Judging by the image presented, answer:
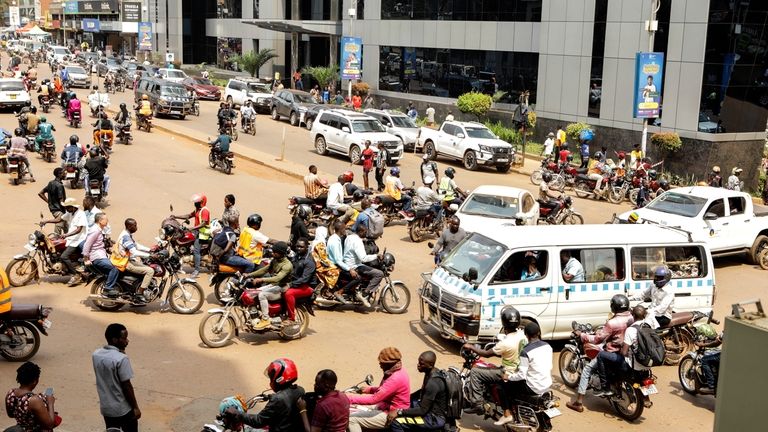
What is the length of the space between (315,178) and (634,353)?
37.9 ft

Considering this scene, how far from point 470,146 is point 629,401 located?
22047 mm

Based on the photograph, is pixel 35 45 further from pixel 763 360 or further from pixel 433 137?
pixel 763 360

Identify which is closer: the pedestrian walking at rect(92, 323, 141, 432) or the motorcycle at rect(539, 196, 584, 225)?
the pedestrian walking at rect(92, 323, 141, 432)

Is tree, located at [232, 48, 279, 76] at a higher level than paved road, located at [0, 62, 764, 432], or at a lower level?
higher

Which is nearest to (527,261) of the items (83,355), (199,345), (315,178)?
(199,345)

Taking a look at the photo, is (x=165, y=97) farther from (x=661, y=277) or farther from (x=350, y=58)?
(x=661, y=277)

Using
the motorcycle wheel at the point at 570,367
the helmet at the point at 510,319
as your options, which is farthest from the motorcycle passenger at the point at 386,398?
the motorcycle wheel at the point at 570,367

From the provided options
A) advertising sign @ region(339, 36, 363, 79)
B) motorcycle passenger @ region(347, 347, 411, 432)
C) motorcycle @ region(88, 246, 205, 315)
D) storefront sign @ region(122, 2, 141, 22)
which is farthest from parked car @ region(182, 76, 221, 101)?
motorcycle passenger @ region(347, 347, 411, 432)

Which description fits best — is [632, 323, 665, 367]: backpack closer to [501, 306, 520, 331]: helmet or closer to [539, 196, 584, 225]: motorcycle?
[501, 306, 520, 331]: helmet

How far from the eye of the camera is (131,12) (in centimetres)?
8856

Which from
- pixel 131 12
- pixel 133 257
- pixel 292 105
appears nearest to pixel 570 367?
pixel 133 257

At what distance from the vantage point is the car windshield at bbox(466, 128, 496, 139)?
107 ft

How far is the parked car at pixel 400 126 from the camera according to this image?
36.0 m

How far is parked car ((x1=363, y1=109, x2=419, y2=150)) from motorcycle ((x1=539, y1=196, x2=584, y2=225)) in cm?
1488
